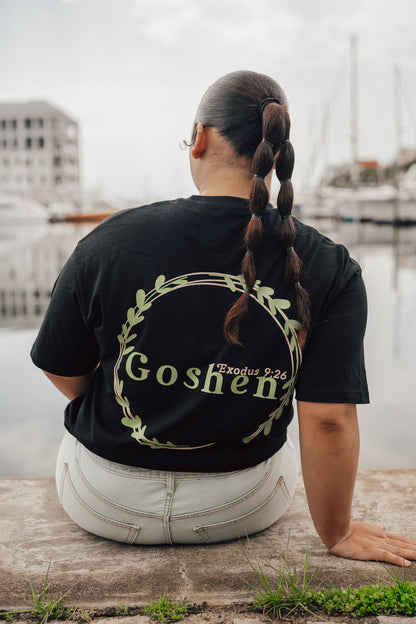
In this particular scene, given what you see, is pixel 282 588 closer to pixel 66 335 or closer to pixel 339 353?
pixel 339 353

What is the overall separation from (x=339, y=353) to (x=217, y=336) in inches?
13.0

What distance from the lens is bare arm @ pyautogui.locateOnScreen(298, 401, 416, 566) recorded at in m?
1.69

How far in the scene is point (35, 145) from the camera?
285ft

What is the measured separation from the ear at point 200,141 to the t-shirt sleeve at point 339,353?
0.53m

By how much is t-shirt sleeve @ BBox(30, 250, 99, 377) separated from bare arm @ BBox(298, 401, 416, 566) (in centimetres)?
63

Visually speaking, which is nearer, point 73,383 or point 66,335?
point 66,335

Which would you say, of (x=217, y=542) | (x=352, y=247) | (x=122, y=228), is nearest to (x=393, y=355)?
(x=217, y=542)

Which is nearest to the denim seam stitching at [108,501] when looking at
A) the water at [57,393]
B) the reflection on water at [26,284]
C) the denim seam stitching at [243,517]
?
the denim seam stitching at [243,517]

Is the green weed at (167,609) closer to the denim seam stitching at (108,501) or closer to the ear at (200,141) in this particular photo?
the denim seam stitching at (108,501)

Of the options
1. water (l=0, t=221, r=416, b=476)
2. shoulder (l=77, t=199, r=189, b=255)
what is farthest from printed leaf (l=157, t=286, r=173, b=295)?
water (l=0, t=221, r=416, b=476)

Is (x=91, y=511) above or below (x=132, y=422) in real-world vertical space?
below

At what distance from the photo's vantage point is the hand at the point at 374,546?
1802 mm

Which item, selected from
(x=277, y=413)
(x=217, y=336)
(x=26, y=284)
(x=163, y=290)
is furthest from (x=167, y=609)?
(x=26, y=284)

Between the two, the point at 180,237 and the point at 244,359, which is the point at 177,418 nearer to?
the point at 244,359
